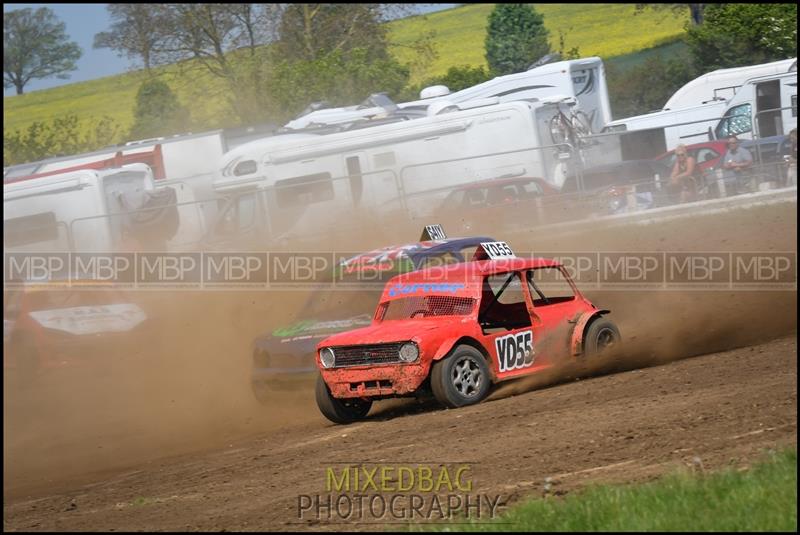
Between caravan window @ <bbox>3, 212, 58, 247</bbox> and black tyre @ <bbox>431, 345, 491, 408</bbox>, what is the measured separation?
13694 millimetres

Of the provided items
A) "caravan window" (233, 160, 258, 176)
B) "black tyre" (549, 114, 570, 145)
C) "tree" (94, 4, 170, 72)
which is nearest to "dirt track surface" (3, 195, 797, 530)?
"caravan window" (233, 160, 258, 176)

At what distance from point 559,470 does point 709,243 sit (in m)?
11.4

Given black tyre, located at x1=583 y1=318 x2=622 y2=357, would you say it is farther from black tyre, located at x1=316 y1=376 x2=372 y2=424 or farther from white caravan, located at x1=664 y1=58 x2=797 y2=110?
white caravan, located at x1=664 y1=58 x2=797 y2=110

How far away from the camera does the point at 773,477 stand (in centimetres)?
478

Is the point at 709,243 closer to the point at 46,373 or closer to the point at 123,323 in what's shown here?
the point at 123,323

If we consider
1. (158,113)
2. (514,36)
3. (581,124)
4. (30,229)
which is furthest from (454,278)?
(158,113)

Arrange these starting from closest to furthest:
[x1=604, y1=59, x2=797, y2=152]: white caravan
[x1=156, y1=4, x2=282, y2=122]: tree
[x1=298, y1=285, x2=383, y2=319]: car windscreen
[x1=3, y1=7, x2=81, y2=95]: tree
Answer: [x1=298, y1=285, x2=383, y2=319]: car windscreen < [x1=604, y1=59, x2=797, y2=152]: white caravan < [x1=156, y1=4, x2=282, y2=122]: tree < [x1=3, y1=7, x2=81, y2=95]: tree

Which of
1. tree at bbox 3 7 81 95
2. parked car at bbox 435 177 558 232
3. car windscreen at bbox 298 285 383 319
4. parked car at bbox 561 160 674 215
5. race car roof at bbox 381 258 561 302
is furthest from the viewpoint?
tree at bbox 3 7 81 95

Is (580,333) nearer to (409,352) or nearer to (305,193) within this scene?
(409,352)

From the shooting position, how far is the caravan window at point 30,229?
20.3m

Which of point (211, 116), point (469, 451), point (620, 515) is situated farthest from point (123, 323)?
point (211, 116)

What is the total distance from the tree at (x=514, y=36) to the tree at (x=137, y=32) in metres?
14.5

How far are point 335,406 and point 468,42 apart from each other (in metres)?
38.0

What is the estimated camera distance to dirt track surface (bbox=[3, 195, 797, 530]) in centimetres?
592
